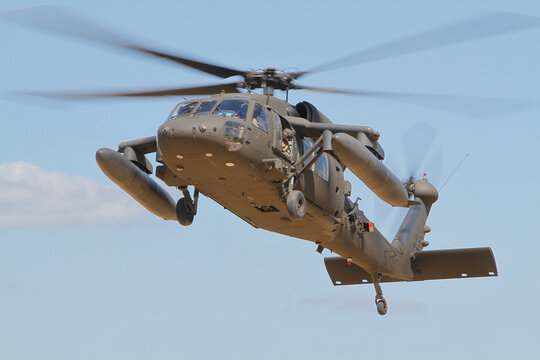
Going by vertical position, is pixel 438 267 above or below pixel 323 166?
below

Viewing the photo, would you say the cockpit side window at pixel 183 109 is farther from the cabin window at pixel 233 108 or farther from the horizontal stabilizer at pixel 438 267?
the horizontal stabilizer at pixel 438 267

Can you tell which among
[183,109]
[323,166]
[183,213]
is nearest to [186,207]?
[183,213]

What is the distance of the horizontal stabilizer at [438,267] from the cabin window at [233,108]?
866 cm

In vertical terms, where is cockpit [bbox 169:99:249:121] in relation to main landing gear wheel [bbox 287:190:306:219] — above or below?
above

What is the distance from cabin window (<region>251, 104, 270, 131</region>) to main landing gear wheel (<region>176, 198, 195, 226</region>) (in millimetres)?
3292

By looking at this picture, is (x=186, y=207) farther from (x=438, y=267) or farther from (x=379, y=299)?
(x=438, y=267)

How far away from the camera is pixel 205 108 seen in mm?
17641

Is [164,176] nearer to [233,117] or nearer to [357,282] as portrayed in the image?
[233,117]

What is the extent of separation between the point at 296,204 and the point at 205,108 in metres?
2.78

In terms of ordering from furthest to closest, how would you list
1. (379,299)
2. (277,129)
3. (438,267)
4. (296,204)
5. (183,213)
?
1. (438,267)
2. (379,299)
3. (183,213)
4. (277,129)
5. (296,204)

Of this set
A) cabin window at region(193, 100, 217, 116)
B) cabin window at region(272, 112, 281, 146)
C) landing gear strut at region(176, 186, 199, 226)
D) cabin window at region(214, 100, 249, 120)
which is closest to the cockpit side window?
cabin window at region(193, 100, 217, 116)

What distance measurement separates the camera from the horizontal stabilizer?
23359 mm

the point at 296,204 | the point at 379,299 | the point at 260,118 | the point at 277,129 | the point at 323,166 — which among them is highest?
the point at 260,118

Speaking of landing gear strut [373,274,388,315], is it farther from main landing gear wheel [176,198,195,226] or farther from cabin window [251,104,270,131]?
cabin window [251,104,270,131]
